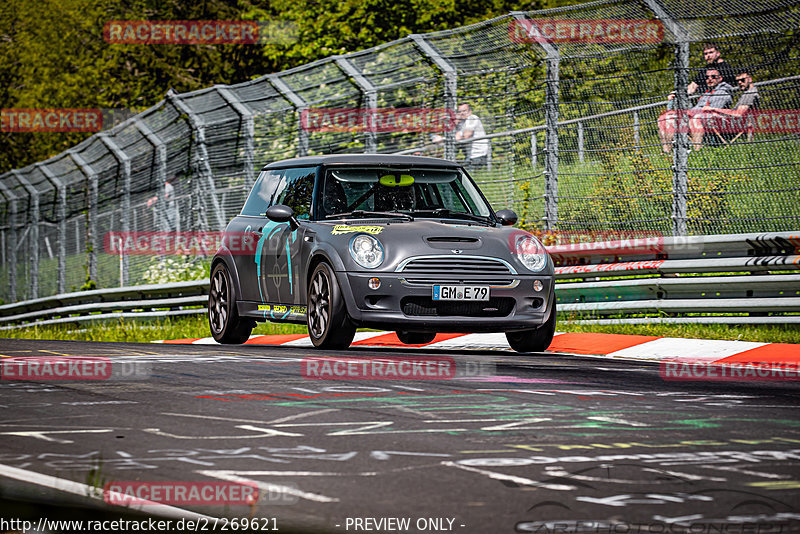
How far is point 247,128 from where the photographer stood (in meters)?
19.2

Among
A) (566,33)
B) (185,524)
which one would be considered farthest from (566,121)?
(185,524)

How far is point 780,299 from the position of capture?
1199cm

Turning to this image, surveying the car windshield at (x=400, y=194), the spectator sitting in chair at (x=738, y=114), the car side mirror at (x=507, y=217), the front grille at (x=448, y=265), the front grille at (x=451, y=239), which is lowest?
the front grille at (x=448, y=265)

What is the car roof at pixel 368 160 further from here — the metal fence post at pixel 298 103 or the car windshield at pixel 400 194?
the metal fence post at pixel 298 103

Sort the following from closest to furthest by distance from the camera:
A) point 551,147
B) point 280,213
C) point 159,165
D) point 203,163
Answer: point 280,213 → point 551,147 → point 203,163 → point 159,165

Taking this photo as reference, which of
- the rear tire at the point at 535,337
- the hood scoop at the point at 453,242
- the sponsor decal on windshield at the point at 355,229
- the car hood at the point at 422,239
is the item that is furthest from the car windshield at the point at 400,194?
the rear tire at the point at 535,337

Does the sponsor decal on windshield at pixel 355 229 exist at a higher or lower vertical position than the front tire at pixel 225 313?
higher

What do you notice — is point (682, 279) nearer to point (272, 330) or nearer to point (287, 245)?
point (287, 245)

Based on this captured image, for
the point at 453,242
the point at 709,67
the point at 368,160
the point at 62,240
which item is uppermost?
the point at 709,67

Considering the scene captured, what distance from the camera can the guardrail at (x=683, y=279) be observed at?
12039 mm

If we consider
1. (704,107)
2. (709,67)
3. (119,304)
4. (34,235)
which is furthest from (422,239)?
(34,235)

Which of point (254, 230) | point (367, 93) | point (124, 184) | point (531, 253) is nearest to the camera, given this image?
point (531, 253)

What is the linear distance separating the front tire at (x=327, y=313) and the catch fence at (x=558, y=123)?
4.04 m

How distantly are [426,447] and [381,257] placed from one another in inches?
189
